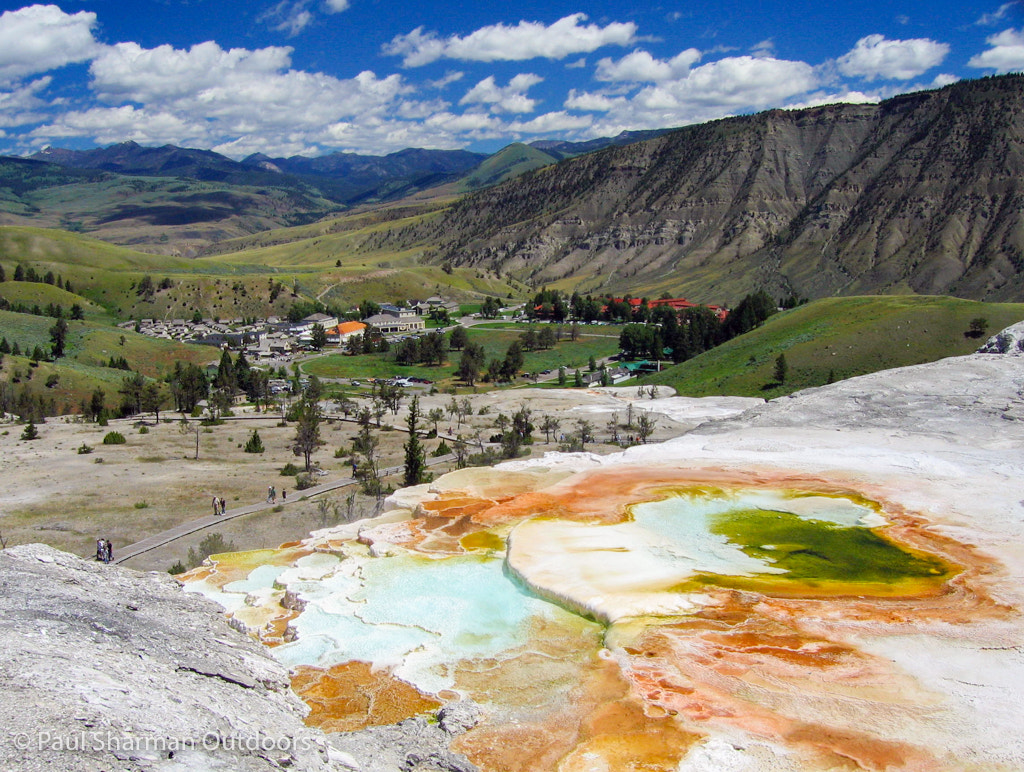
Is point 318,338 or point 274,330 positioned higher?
point 274,330

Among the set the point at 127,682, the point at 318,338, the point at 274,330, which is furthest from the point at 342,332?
the point at 127,682

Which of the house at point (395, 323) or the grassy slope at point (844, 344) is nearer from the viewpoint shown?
the grassy slope at point (844, 344)

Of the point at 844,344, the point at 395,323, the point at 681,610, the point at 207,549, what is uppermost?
the point at 395,323

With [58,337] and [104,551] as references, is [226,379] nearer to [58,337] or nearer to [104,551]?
[58,337]

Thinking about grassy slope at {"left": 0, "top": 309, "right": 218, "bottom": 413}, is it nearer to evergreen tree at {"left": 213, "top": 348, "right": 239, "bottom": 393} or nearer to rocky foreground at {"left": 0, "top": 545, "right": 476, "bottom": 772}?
evergreen tree at {"left": 213, "top": 348, "right": 239, "bottom": 393}

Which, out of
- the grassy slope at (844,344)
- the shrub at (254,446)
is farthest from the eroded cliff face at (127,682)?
the grassy slope at (844,344)

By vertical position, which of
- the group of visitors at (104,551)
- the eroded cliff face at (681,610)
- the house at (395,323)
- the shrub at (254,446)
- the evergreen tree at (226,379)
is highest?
the house at (395,323)

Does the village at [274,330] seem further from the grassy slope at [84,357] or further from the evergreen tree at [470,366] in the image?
the evergreen tree at [470,366]
